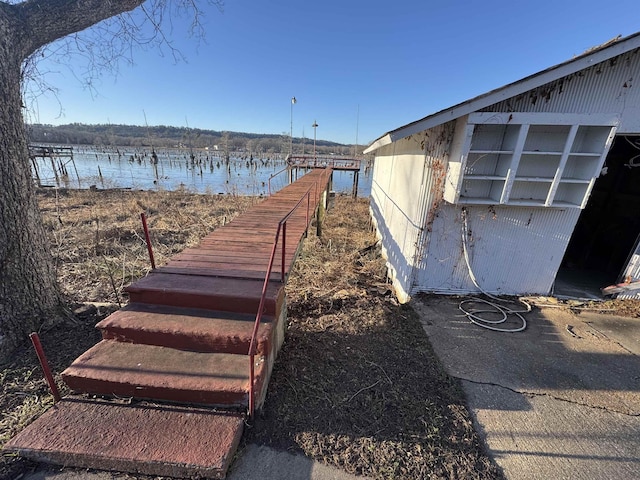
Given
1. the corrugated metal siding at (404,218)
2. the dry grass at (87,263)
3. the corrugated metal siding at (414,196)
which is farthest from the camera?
the corrugated metal siding at (404,218)

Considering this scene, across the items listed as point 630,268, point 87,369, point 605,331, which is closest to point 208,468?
point 87,369

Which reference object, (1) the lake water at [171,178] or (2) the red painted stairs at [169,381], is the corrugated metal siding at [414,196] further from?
(1) the lake water at [171,178]

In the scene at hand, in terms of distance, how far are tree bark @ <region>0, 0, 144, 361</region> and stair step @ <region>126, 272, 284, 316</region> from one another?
A: 126 centimetres

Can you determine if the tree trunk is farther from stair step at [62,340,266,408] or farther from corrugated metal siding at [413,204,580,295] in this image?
corrugated metal siding at [413,204,580,295]

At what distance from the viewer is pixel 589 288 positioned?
5242mm

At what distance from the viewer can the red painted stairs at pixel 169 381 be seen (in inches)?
75.4

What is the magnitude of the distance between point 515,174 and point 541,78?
4.03 feet

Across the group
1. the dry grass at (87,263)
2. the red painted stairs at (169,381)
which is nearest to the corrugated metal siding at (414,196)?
the red painted stairs at (169,381)

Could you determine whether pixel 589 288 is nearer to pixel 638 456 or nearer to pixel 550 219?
pixel 550 219

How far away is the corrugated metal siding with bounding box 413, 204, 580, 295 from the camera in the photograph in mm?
4422

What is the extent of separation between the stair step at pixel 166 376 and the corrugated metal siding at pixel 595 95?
15.2 feet

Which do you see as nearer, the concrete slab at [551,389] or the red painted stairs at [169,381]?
the red painted stairs at [169,381]

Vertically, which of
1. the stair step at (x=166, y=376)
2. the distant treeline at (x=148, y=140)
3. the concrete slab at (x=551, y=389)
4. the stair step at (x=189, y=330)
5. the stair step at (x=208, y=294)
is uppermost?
the distant treeline at (x=148, y=140)

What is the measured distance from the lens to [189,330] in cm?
248
